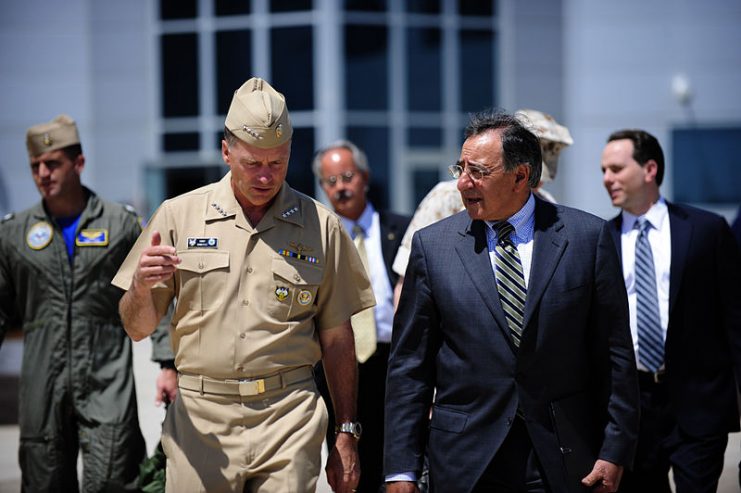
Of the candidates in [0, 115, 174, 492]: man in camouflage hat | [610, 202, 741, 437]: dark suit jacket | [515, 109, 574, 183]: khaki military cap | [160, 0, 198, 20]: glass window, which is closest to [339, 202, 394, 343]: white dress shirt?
[515, 109, 574, 183]: khaki military cap

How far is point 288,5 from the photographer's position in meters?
19.2

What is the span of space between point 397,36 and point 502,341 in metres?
16.4

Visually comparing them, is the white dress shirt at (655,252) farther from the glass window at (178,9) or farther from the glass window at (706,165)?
the glass window at (178,9)

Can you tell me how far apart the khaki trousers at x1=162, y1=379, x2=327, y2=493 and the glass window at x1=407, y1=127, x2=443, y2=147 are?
15995mm

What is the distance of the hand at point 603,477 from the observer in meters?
3.37

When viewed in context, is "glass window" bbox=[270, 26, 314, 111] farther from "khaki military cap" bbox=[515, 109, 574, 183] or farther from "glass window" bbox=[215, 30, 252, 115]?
"khaki military cap" bbox=[515, 109, 574, 183]

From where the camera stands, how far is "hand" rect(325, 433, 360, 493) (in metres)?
3.66

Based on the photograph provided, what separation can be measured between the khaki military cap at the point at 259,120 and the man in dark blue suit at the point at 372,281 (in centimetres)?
161

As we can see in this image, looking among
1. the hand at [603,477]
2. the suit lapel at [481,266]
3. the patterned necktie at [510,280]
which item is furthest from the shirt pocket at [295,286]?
the hand at [603,477]

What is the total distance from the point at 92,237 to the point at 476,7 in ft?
52.3

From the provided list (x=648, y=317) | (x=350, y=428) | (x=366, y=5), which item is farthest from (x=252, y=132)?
(x=366, y=5)

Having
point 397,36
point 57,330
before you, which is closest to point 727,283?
point 57,330

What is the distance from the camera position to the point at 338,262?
385 cm

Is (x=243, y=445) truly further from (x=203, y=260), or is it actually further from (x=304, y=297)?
(x=203, y=260)
